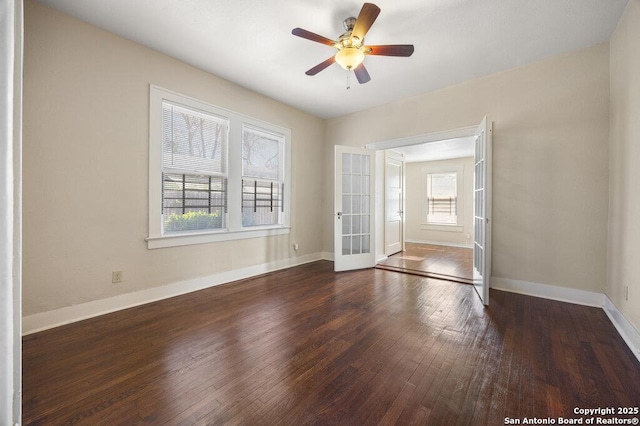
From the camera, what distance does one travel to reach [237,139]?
145 inches

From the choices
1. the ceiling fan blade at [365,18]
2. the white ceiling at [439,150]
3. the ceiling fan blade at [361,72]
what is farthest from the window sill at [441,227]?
the ceiling fan blade at [365,18]

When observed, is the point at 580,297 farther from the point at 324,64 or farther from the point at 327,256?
the point at 324,64

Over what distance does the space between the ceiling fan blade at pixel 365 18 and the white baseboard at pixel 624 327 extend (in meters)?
3.11

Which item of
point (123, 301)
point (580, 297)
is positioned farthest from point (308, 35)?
point (580, 297)

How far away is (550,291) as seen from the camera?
3004 mm

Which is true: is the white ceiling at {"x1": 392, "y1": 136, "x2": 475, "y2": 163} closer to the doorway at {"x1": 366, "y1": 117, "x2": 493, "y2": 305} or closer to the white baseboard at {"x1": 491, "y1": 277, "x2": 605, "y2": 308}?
the doorway at {"x1": 366, "y1": 117, "x2": 493, "y2": 305}

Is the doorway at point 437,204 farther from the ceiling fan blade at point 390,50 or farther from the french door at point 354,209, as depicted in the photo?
the ceiling fan blade at point 390,50

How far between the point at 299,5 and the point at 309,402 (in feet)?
9.61

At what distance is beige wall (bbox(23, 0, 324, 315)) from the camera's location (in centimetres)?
222

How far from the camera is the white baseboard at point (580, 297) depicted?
2.03m

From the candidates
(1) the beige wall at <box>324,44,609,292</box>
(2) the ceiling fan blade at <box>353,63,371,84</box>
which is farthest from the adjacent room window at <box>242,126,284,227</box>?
→ (1) the beige wall at <box>324,44,609,292</box>

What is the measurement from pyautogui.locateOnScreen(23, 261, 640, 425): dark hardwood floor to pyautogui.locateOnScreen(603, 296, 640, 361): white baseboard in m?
0.06

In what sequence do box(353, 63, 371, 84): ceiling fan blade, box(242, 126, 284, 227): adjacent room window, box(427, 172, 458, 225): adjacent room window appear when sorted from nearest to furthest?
box(353, 63, 371, 84): ceiling fan blade, box(242, 126, 284, 227): adjacent room window, box(427, 172, 458, 225): adjacent room window

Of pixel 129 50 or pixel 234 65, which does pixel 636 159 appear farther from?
pixel 129 50
